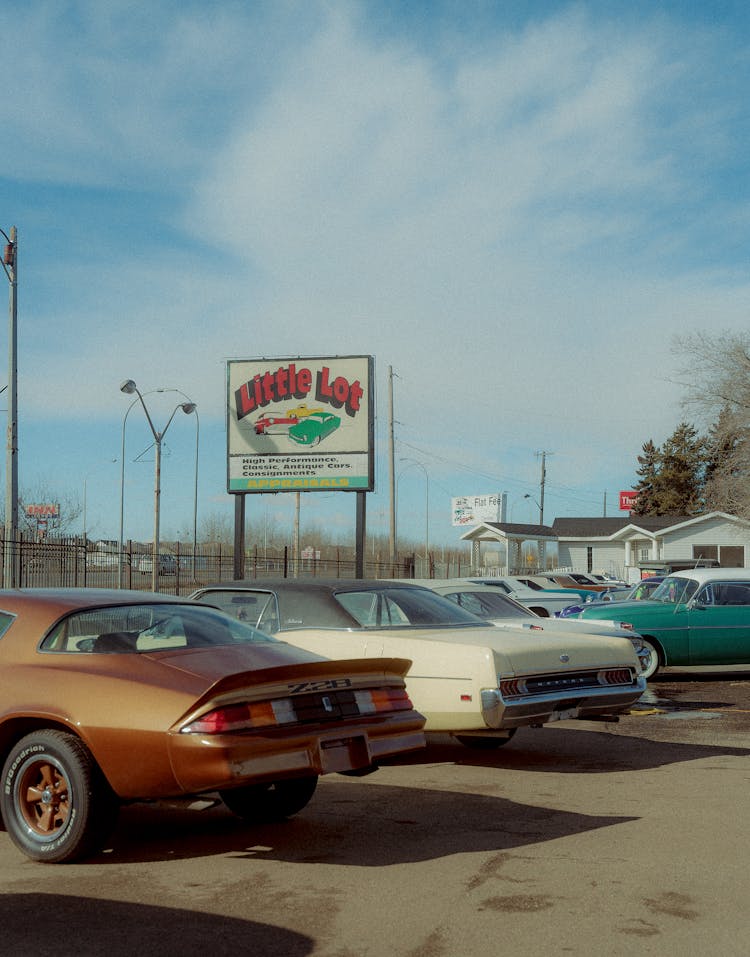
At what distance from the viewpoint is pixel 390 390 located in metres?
50.5

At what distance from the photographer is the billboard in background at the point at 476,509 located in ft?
289

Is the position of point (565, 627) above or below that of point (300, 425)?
below

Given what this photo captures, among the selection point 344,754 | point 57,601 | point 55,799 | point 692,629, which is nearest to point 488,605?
point 692,629

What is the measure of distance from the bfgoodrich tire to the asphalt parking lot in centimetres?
14

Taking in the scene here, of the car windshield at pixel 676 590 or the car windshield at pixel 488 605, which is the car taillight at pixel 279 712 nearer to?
the car windshield at pixel 488 605

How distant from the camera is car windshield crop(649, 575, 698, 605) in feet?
53.9

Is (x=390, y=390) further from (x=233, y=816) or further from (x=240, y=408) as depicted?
(x=233, y=816)

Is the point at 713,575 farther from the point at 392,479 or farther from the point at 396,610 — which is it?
the point at 392,479

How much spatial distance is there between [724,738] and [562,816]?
4.31m

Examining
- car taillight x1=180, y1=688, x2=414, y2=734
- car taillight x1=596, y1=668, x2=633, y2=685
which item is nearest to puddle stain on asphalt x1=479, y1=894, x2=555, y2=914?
car taillight x1=180, y1=688, x2=414, y2=734

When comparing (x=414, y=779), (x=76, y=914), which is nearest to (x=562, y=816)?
(x=414, y=779)

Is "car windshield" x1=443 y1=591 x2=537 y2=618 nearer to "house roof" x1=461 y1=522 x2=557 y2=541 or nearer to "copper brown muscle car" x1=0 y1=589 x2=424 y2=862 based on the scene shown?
"copper brown muscle car" x1=0 y1=589 x2=424 y2=862

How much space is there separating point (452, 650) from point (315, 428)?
907 inches

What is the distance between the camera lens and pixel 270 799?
6914mm
